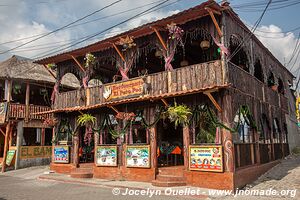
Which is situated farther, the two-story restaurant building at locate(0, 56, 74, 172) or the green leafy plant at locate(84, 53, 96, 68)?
the two-story restaurant building at locate(0, 56, 74, 172)

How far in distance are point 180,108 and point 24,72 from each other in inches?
602

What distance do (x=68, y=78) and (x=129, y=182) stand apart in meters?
15.0

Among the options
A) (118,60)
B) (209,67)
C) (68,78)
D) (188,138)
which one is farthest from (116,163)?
(68,78)

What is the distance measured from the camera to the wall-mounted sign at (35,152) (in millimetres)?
20094

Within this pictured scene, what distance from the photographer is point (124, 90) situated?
13.8 metres

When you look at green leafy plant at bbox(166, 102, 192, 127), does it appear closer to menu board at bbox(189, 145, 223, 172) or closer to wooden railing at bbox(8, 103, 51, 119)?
menu board at bbox(189, 145, 223, 172)

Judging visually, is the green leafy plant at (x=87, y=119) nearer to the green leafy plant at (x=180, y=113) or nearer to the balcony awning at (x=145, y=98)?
the balcony awning at (x=145, y=98)

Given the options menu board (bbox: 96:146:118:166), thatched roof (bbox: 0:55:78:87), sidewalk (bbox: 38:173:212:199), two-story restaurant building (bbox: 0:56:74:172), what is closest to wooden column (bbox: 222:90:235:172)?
sidewalk (bbox: 38:173:212:199)

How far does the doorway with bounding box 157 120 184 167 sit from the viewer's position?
14.0 meters

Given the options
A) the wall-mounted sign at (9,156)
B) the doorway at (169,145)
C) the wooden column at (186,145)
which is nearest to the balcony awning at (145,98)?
the wooden column at (186,145)

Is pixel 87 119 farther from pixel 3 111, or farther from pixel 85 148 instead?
pixel 3 111

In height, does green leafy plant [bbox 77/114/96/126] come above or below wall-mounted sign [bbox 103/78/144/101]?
below

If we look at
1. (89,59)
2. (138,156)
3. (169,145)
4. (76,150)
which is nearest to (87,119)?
(76,150)

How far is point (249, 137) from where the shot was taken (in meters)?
13.3
